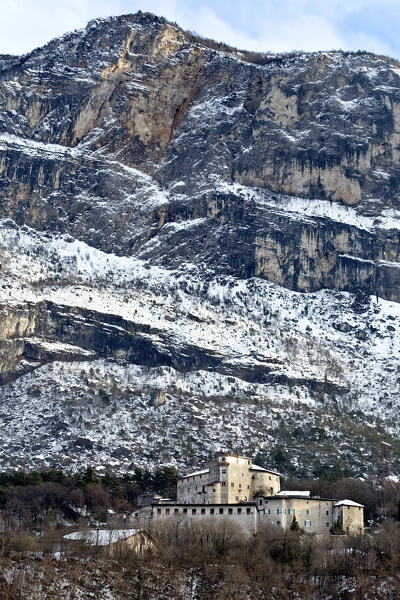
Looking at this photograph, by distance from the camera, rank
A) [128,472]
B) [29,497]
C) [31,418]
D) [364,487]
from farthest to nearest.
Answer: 1. [31,418]
2. [128,472]
3. [364,487]
4. [29,497]

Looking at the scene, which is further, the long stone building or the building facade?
the building facade

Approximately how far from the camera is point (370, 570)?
12588 cm

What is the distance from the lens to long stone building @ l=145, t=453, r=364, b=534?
13950 centimetres

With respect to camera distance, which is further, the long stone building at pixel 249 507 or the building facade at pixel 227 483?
the building facade at pixel 227 483

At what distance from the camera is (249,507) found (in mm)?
139875

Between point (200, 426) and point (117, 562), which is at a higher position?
point (200, 426)

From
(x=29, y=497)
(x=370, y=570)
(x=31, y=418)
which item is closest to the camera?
(x=370, y=570)

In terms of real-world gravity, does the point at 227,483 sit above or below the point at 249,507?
above

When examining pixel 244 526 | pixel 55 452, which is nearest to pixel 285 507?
pixel 244 526

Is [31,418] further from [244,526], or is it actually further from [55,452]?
[244,526]

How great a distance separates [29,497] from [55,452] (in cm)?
3217

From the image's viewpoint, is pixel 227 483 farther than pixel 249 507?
Yes

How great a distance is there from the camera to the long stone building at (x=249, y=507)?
140 metres

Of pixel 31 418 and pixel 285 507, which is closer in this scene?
pixel 285 507
